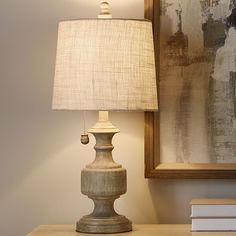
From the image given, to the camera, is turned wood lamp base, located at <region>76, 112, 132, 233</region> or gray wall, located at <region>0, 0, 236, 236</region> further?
gray wall, located at <region>0, 0, 236, 236</region>

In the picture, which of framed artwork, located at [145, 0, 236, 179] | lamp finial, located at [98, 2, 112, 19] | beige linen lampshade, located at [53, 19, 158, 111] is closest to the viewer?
beige linen lampshade, located at [53, 19, 158, 111]

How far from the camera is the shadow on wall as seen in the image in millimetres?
1821

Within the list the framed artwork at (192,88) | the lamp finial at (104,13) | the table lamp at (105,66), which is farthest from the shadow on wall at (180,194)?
the lamp finial at (104,13)

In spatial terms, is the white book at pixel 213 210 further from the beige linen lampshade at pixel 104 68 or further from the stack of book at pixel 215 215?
the beige linen lampshade at pixel 104 68

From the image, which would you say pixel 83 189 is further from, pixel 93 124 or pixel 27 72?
pixel 27 72

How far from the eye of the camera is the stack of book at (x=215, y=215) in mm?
1582

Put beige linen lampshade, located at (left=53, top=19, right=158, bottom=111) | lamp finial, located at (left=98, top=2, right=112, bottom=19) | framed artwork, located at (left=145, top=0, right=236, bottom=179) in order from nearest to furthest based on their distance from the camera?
beige linen lampshade, located at (left=53, top=19, right=158, bottom=111)
lamp finial, located at (left=98, top=2, right=112, bottom=19)
framed artwork, located at (left=145, top=0, right=236, bottom=179)

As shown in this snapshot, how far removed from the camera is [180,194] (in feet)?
6.00

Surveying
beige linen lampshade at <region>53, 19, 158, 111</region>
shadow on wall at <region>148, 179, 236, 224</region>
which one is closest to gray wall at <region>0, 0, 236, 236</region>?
shadow on wall at <region>148, 179, 236, 224</region>

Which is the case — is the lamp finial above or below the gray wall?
above

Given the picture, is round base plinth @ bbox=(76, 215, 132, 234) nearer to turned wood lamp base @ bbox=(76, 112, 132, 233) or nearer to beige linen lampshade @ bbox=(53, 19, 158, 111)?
turned wood lamp base @ bbox=(76, 112, 132, 233)

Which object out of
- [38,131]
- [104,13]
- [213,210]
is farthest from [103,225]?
[104,13]

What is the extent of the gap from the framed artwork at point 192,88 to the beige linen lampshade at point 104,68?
235 mm

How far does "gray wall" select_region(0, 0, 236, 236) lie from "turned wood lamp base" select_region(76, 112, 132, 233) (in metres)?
0.18
